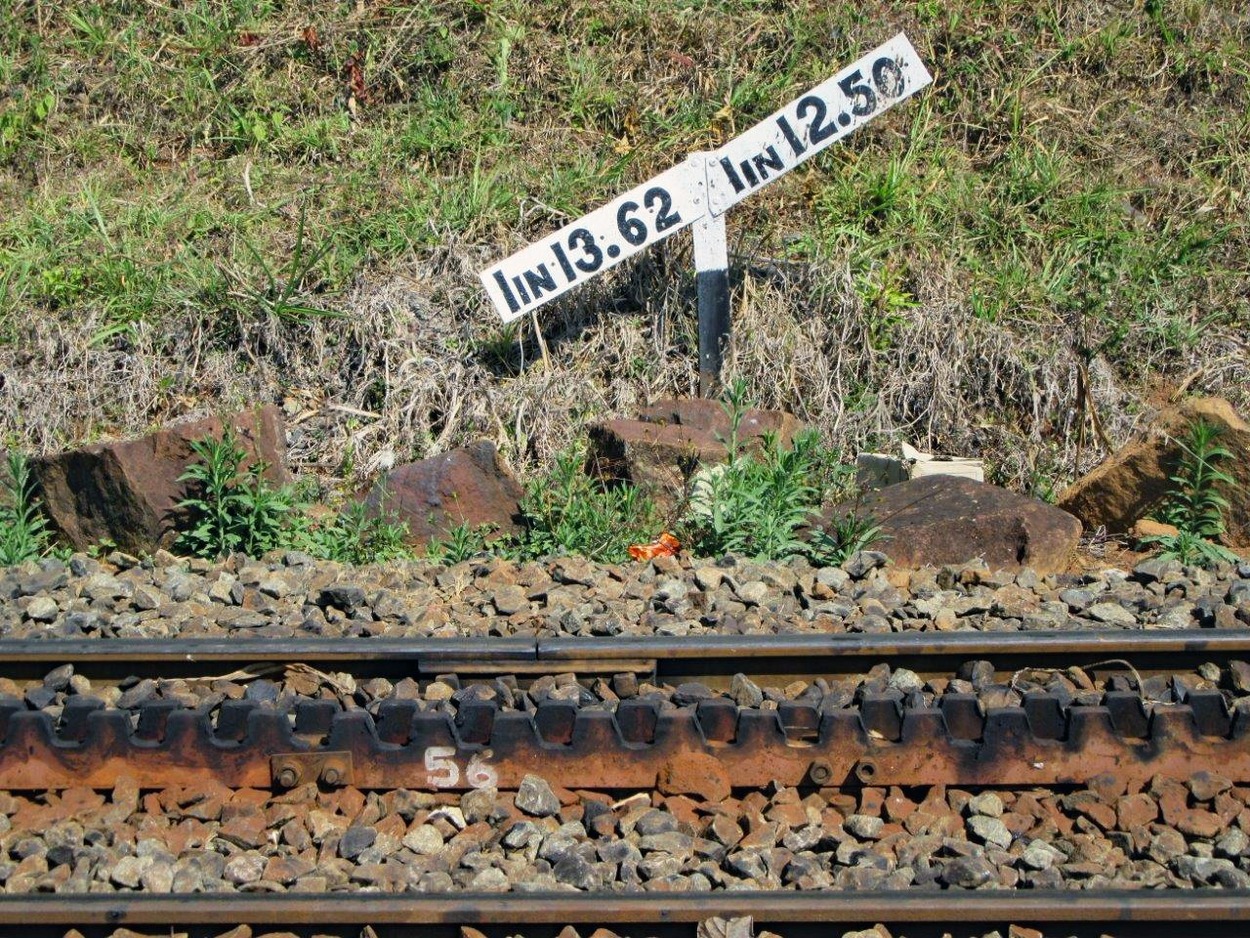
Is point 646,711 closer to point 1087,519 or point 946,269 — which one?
point 1087,519

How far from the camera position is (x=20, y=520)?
5977 millimetres

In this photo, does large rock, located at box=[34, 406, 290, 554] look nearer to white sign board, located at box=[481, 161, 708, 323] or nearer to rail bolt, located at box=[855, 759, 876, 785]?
white sign board, located at box=[481, 161, 708, 323]

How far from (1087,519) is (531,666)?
9.96ft

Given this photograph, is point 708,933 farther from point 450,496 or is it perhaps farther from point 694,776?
point 450,496

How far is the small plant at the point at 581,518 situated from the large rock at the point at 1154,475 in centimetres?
201

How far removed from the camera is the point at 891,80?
21.7 feet

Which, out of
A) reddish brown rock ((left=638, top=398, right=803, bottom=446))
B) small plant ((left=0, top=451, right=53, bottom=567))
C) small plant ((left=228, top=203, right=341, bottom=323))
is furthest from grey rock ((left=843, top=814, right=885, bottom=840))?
small plant ((left=228, top=203, right=341, bottom=323))

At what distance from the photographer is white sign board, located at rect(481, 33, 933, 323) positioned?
662 centimetres

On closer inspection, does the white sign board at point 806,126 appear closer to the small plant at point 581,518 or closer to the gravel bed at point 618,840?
the small plant at point 581,518

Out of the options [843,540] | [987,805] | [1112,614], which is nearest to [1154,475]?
[1112,614]

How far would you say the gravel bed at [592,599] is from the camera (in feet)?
15.9

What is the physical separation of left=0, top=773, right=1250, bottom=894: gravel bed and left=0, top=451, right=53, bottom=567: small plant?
2062 mm

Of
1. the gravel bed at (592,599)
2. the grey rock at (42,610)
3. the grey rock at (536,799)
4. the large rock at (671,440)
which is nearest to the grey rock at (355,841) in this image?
the grey rock at (536,799)

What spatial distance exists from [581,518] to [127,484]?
199cm
